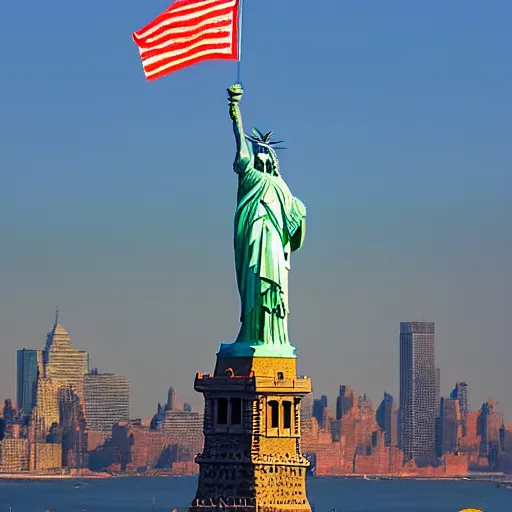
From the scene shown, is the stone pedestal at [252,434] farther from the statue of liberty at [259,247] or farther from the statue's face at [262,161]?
the statue's face at [262,161]

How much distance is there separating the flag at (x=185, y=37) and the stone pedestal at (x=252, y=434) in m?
9.78

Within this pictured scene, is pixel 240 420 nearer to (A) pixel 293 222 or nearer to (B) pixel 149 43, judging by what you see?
(A) pixel 293 222

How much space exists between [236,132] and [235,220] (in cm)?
270

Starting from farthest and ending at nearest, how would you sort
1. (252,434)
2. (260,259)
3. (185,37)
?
(260,259) → (252,434) → (185,37)

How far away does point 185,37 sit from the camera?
255 feet

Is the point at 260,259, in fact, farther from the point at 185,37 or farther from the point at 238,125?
the point at 185,37

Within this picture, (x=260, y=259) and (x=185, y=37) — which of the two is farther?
(x=260, y=259)

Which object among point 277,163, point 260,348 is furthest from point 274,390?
point 277,163

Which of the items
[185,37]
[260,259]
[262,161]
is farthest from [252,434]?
[185,37]

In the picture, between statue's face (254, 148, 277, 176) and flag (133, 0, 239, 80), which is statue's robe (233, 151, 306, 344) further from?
flag (133, 0, 239, 80)

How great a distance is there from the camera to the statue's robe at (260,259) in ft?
269

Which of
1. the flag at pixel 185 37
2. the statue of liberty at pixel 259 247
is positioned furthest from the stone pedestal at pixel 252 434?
the flag at pixel 185 37

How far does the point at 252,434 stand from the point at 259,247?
5719 millimetres

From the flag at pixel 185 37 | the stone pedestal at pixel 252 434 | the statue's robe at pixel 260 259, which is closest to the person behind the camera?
the flag at pixel 185 37
